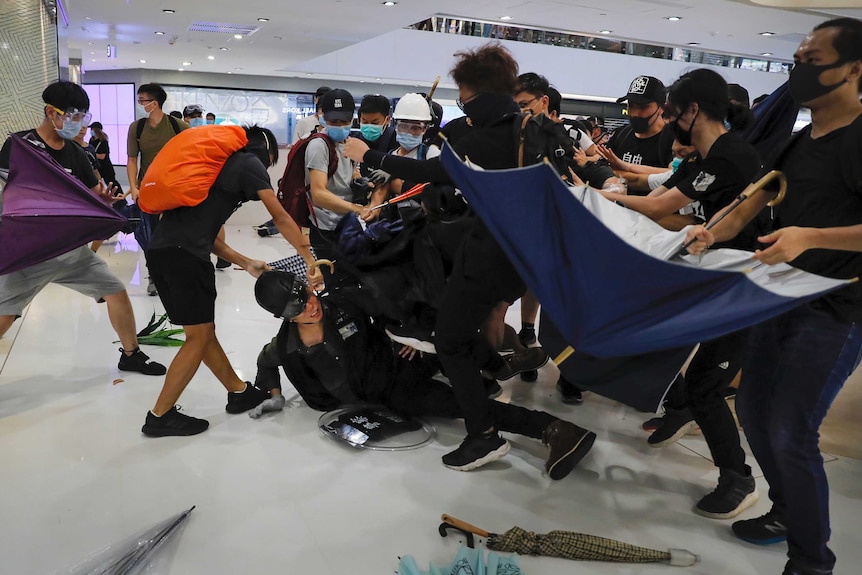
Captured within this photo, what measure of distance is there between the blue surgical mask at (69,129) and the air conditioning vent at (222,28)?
7.84 m

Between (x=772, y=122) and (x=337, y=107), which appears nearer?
(x=772, y=122)

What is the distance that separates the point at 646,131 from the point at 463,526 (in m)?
2.60

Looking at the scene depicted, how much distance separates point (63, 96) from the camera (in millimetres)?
3570

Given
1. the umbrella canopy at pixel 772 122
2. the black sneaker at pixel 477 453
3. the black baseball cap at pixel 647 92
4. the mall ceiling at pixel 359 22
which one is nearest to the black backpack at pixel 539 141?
the umbrella canopy at pixel 772 122

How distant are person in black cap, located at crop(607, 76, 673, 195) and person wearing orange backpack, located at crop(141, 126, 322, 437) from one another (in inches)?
72.0

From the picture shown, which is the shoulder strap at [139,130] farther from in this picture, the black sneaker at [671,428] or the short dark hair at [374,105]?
the black sneaker at [671,428]

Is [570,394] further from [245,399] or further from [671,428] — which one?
[245,399]

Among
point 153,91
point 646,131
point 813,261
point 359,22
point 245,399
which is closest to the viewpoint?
point 813,261

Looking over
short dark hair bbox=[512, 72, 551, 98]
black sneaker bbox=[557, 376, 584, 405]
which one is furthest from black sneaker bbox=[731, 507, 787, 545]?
short dark hair bbox=[512, 72, 551, 98]

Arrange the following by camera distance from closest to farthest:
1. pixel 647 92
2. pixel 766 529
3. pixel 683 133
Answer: pixel 766 529, pixel 683 133, pixel 647 92

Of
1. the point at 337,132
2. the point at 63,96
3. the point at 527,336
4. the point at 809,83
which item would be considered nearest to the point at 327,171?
the point at 337,132

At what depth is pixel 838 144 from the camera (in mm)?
1798

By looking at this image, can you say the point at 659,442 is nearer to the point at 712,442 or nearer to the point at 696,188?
the point at 712,442

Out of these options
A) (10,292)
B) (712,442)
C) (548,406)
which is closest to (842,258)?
(712,442)
